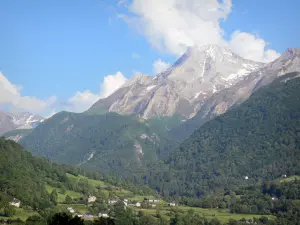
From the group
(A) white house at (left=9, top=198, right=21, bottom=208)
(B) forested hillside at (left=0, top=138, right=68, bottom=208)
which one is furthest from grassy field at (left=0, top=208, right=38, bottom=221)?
(B) forested hillside at (left=0, top=138, right=68, bottom=208)

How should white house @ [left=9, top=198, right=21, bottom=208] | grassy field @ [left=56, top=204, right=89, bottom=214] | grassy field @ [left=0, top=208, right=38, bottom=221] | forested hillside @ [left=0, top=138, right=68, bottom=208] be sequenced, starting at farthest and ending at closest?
1. grassy field @ [left=56, top=204, right=89, bottom=214]
2. forested hillside @ [left=0, top=138, right=68, bottom=208]
3. white house @ [left=9, top=198, right=21, bottom=208]
4. grassy field @ [left=0, top=208, right=38, bottom=221]

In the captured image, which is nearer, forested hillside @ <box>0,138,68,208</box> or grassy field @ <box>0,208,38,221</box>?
grassy field @ <box>0,208,38,221</box>

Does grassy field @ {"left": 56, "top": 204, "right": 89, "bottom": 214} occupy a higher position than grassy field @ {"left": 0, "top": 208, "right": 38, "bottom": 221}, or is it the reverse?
grassy field @ {"left": 56, "top": 204, "right": 89, "bottom": 214}

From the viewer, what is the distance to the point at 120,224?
490 ft

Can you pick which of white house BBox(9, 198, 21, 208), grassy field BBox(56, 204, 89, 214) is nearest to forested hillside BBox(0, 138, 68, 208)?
white house BBox(9, 198, 21, 208)

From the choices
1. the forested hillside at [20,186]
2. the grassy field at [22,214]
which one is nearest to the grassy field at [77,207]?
the forested hillside at [20,186]

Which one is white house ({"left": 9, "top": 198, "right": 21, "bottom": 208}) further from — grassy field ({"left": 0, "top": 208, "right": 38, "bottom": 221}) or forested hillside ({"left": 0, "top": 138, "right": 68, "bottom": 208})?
grassy field ({"left": 0, "top": 208, "right": 38, "bottom": 221})

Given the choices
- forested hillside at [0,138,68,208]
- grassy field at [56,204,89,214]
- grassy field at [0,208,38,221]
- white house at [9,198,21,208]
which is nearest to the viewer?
grassy field at [0,208,38,221]

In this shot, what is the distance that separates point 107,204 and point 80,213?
30.0 meters

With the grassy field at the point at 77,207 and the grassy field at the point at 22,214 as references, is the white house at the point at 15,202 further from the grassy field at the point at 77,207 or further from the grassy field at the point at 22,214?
the grassy field at the point at 77,207

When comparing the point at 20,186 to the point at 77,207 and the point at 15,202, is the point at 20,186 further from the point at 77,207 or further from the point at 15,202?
the point at 77,207

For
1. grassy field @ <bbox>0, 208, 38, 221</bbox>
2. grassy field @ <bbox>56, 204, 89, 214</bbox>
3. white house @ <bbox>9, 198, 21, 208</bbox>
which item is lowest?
grassy field @ <bbox>0, 208, 38, 221</bbox>

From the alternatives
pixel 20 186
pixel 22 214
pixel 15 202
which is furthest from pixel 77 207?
pixel 22 214

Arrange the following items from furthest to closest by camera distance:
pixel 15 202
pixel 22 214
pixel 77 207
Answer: pixel 77 207, pixel 15 202, pixel 22 214
